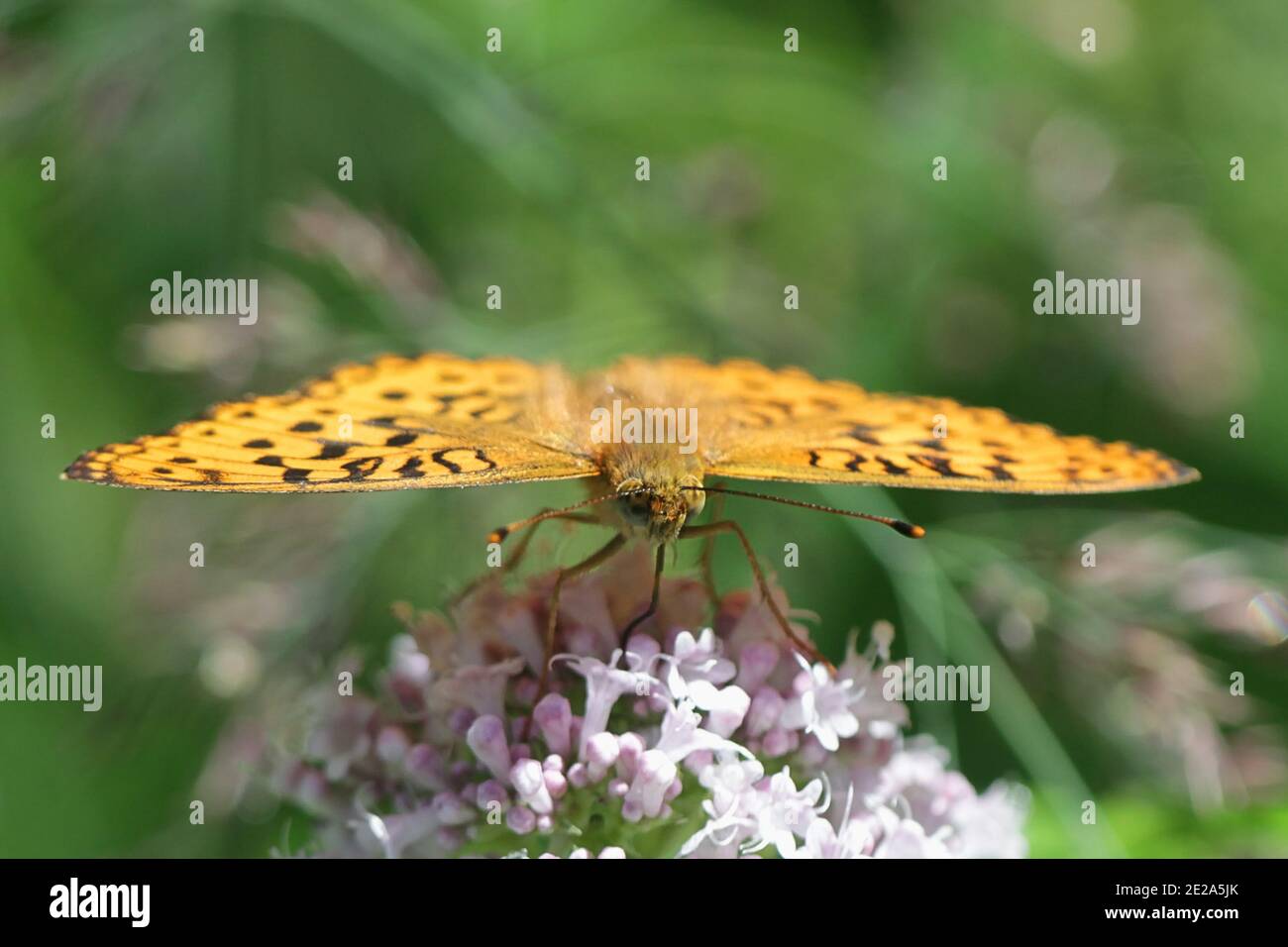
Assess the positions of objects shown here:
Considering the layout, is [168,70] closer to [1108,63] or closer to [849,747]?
[849,747]

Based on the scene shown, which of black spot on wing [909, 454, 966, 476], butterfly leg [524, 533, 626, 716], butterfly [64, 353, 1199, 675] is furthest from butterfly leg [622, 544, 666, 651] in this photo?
black spot on wing [909, 454, 966, 476]

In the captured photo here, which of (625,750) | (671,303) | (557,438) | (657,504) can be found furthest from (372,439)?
(671,303)

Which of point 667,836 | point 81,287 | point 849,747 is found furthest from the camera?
point 81,287

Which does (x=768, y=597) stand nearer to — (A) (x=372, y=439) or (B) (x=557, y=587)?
(B) (x=557, y=587)

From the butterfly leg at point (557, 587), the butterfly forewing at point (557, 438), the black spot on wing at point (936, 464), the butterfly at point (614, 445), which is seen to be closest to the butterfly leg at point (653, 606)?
the butterfly at point (614, 445)

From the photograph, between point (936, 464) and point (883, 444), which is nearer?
point (936, 464)

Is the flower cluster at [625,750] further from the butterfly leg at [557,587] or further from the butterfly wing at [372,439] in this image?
the butterfly wing at [372,439]
